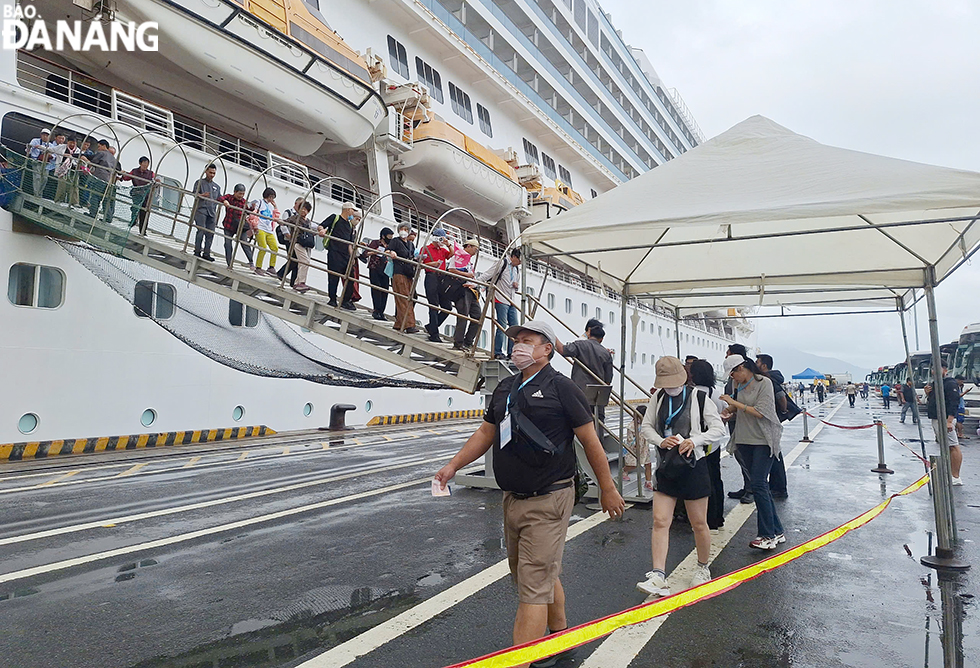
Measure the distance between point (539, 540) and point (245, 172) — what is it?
12606 mm

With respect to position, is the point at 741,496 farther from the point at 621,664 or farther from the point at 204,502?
the point at 204,502

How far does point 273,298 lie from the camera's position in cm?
859

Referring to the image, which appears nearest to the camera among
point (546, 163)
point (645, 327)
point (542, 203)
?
point (542, 203)

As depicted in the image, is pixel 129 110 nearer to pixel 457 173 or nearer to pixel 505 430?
pixel 457 173

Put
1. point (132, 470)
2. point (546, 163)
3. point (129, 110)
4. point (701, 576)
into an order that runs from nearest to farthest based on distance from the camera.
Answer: point (701, 576)
point (132, 470)
point (129, 110)
point (546, 163)

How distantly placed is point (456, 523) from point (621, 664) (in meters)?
2.96

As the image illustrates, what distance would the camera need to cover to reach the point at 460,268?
8797 millimetres

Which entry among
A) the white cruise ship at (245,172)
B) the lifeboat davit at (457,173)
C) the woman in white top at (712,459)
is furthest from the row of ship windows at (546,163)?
the woman in white top at (712,459)

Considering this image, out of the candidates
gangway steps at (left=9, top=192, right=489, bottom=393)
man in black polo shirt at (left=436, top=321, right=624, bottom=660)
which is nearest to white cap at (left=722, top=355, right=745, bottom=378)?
gangway steps at (left=9, top=192, right=489, bottom=393)

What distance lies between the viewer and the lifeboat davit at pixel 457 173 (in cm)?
1762

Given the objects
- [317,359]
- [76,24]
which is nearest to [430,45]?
[76,24]

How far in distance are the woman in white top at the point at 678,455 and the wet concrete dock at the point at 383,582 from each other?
0.96ft

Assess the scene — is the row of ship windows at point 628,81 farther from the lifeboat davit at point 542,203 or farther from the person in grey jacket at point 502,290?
the person in grey jacket at point 502,290

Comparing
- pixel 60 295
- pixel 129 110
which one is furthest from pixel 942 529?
pixel 129 110
